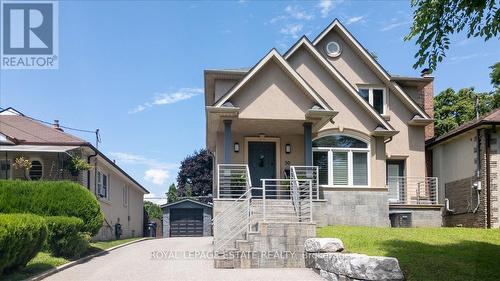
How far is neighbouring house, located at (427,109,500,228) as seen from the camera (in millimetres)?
20953

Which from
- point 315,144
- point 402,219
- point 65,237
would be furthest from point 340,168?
point 65,237

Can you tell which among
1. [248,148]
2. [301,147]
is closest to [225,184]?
[248,148]

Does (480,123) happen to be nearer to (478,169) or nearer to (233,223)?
(478,169)

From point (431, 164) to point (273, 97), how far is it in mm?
12217

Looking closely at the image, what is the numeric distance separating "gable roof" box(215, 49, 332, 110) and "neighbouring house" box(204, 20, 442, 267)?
4cm

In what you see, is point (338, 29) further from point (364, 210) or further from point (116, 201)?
point (116, 201)

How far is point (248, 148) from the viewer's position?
20.0 metres

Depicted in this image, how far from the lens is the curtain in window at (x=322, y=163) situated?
64.5 feet

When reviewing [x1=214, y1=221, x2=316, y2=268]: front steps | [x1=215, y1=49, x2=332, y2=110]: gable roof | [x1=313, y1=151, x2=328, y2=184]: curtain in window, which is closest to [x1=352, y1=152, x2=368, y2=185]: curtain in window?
[x1=313, y1=151, x2=328, y2=184]: curtain in window

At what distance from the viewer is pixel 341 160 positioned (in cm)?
1984

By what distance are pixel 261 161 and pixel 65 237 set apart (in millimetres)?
8048

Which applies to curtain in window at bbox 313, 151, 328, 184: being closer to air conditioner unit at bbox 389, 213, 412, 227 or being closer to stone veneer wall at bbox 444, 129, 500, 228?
air conditioner unit at bbox 389, 213, 412, 227

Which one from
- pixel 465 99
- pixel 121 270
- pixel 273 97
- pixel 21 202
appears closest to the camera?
pixel 121 270

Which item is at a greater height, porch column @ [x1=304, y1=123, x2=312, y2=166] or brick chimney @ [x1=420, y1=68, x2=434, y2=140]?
brick chimney @ [x1=420, y1=68, x2=434, y2=140]
